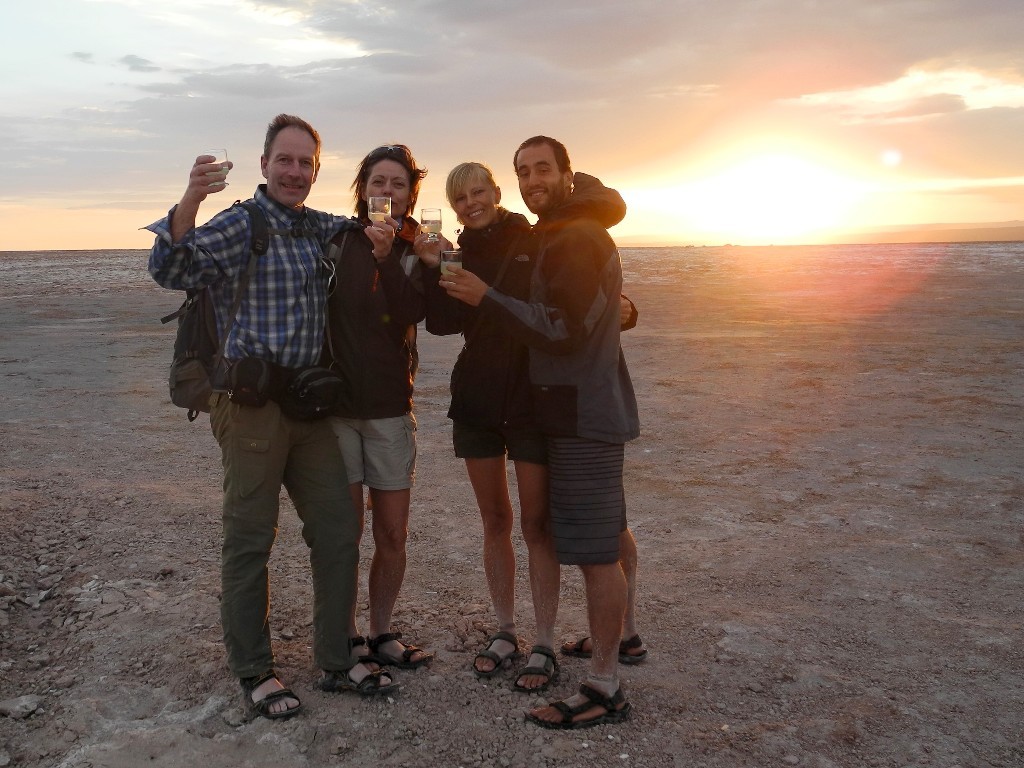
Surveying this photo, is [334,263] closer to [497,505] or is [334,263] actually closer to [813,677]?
[497,505]

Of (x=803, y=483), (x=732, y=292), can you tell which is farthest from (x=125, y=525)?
(x=732, y=292)

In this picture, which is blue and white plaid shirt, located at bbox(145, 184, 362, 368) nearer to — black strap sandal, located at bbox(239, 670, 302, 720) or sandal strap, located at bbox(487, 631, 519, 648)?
black strap sandal, located at bbox(239, 670, 302, 720)

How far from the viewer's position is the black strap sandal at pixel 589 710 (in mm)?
3502

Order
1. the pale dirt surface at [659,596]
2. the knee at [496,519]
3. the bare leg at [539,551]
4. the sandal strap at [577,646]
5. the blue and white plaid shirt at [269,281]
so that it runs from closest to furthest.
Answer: the blue and white plaid shirt at [269,281], the pale dirt surface at [659,596], the bare leg at [539,551], the knee at [496,519], the sandal strap at [577,646]

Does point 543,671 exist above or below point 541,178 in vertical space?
below

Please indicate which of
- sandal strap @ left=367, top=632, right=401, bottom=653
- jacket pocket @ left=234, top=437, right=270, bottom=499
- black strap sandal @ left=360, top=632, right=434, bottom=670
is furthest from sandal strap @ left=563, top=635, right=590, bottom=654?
jacket pocket @ left=234, top=437, right=270, bottom=499

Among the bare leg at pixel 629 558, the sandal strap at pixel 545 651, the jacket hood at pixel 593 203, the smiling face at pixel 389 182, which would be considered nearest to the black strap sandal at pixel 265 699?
the sandal strap at pixel 545 651

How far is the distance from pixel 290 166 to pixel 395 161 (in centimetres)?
47

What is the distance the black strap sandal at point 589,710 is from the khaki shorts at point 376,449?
1.16 meters

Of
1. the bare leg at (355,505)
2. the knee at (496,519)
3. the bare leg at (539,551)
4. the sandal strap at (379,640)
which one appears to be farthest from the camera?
the sandal strap at (379,640)

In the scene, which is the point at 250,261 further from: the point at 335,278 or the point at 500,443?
the point at 500,443

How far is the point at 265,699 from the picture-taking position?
3.51m

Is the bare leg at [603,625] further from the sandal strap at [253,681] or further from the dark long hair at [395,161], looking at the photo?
the dark long hair at [395,161]

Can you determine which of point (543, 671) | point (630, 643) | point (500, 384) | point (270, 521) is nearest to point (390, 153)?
point (500, 384)
